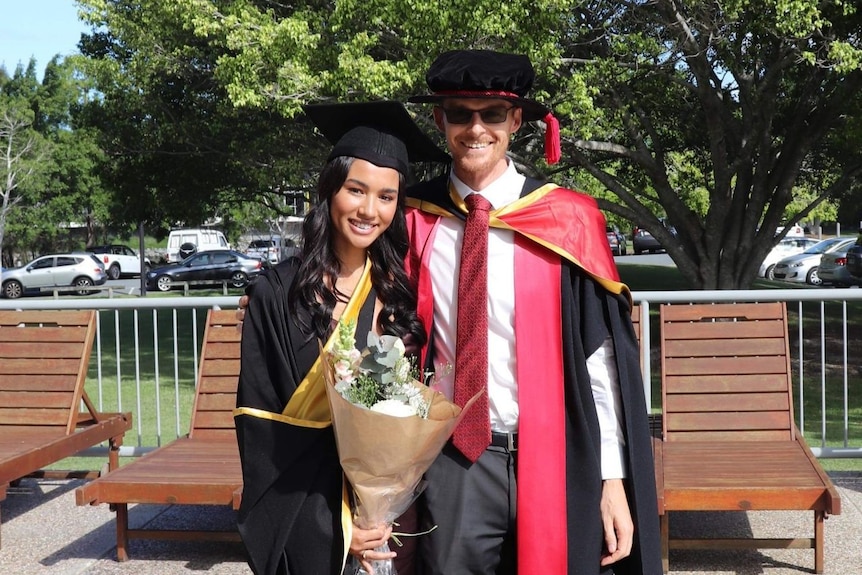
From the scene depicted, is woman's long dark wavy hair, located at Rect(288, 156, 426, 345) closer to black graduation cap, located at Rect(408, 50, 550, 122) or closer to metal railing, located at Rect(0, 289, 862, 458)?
black graduation cap, located at Rect(408, 50, 550, 122)

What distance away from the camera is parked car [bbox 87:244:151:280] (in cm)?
4428

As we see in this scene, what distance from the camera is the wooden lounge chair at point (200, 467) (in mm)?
4766

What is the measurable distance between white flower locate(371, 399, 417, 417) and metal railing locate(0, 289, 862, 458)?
3.29 metres

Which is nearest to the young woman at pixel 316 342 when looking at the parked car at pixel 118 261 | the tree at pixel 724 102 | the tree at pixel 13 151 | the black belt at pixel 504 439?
the black belt at pixel 504 439

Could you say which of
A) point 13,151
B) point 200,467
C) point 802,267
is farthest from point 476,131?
point 13,151

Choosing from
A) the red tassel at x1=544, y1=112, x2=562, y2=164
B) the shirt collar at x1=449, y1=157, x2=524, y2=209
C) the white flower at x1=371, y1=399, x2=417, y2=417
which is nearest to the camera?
the white flower at x1=371, y1=399, x2=417, y2=417

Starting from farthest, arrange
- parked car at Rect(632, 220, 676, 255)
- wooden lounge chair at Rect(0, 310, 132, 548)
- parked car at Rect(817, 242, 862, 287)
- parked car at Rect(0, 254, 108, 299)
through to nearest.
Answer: parked car at Rect(632, 220, 676, 255)
parked car at Rect(0, 254, 108, 299)
parked car at Rect(817, 242, 862, 287)
wooden lounge chair at Rect(0, 310, 132, 548)

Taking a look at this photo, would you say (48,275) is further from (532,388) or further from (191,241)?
(532,388)

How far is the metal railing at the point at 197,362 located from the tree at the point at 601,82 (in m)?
2.52

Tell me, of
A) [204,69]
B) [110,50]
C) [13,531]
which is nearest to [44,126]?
[110,50]

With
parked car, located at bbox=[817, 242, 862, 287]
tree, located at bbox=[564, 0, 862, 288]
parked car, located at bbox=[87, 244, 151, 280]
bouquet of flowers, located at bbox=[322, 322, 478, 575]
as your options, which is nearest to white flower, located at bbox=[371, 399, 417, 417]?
bouquet of flowers, located at bbox=[322, 322, 478, 575]

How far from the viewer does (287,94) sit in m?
12.9

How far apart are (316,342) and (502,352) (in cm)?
49

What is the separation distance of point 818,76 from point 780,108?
6.61 ft
